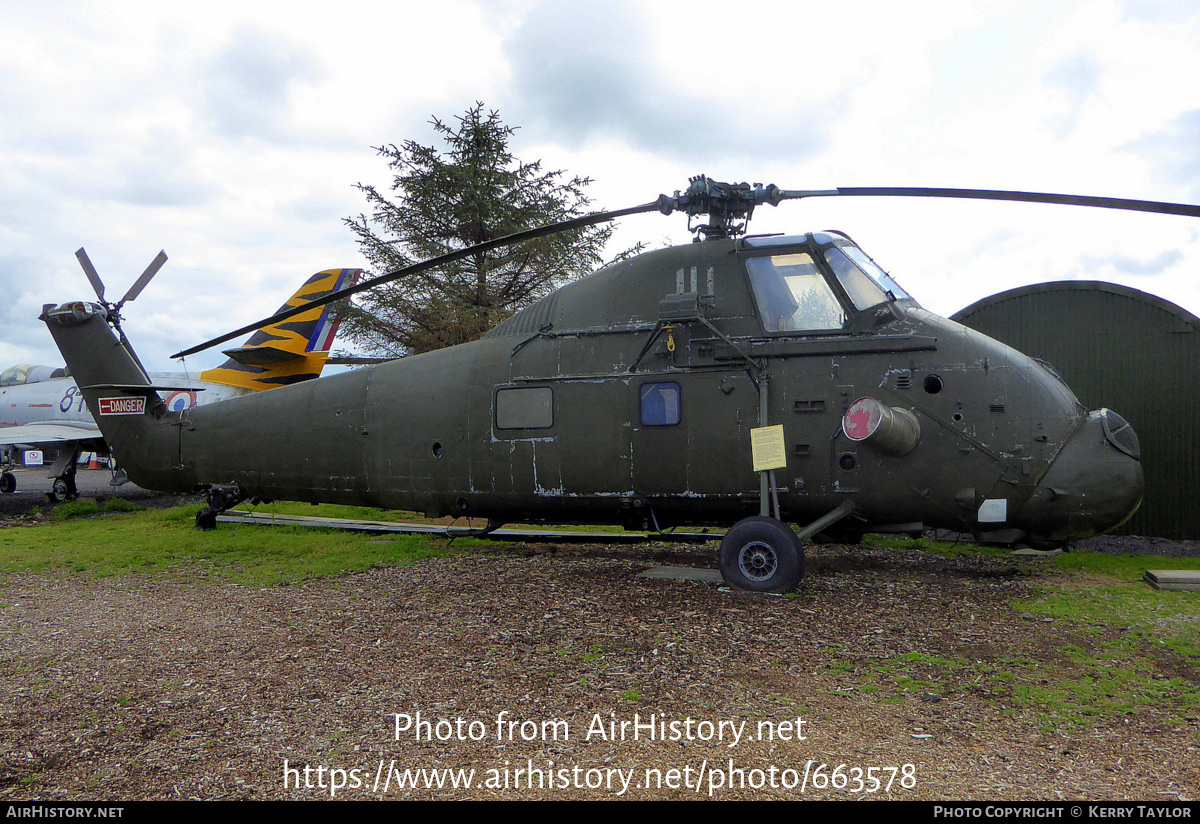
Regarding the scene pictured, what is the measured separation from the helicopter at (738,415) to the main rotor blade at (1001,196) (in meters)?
0.01

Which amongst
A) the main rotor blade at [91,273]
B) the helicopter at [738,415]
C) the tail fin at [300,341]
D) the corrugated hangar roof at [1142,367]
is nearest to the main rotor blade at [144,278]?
the main rotor blade at [91,273]

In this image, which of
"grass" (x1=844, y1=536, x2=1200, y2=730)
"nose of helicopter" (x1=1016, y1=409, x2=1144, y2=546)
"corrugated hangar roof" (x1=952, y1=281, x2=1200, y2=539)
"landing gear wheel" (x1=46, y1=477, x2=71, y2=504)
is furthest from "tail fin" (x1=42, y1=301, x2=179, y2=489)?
"corrugated hangar roof" (x1=952, y1=281, x2=1200, y2=539)

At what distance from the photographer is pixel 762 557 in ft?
21.1

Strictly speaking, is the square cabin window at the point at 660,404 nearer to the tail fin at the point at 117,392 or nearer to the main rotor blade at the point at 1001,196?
the main rotor blade at the point at 1001,196

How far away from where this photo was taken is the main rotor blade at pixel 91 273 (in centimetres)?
1088

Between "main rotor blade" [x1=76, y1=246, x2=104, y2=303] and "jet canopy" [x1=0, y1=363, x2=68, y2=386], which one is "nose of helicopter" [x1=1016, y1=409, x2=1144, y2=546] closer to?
"main rotor blade" [x1=76, y1=246, x2=104, y2=303]

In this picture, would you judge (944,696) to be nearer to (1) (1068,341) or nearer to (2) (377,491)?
(2) (377,491)

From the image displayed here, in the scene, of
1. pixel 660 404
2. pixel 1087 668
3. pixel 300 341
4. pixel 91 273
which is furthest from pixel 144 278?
pixel 1087 668

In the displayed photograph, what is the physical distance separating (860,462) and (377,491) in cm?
552

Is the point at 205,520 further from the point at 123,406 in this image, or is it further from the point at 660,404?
the point at 660,404

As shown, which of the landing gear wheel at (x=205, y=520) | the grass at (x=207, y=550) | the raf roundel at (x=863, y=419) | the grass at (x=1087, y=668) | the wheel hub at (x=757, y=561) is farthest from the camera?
the landing gear wheel at (x=205, y=520)

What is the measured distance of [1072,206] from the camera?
5.61m
